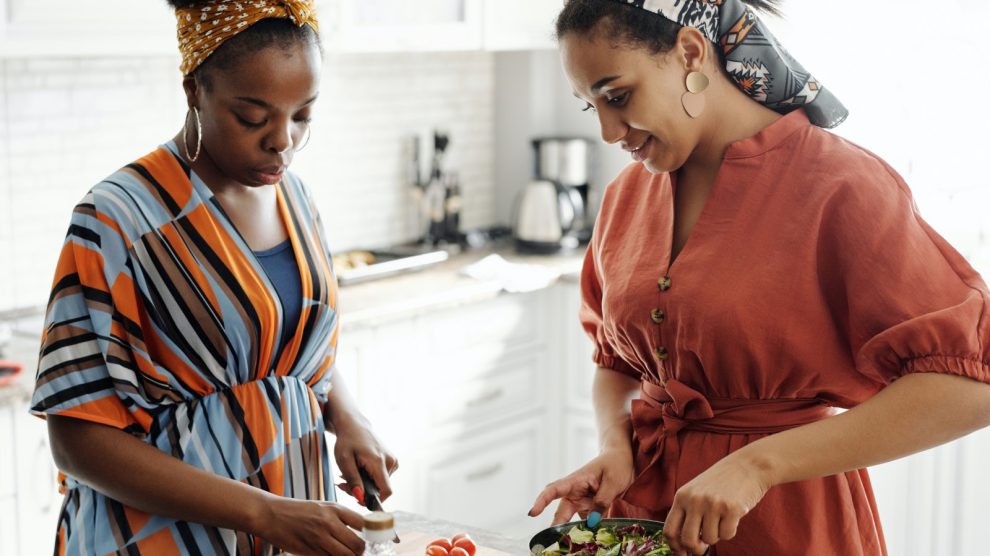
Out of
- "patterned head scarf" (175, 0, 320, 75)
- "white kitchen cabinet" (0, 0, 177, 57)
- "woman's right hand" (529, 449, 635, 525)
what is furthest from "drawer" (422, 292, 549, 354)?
"patterned head scarf" (175, 0, 320, 75)

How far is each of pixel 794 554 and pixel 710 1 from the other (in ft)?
2.39

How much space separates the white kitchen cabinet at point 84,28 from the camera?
2.72m

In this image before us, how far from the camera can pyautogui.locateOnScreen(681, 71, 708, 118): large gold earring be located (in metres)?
1.56

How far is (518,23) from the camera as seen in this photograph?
4102 mm

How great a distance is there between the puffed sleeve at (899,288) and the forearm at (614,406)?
1.30 feet

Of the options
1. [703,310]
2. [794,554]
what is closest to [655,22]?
[703,310]

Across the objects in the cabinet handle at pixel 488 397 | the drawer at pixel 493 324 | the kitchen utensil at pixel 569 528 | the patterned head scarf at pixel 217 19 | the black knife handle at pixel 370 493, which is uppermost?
the patterned head scarf at pixel 217 19

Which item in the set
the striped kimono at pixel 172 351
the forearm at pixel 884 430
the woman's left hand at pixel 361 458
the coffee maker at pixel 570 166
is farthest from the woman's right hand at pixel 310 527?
the coffee maker at pixel 570 166

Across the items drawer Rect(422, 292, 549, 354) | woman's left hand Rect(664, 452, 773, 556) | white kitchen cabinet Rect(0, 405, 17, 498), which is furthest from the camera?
drawer Rect(422, 292, 549, 354)

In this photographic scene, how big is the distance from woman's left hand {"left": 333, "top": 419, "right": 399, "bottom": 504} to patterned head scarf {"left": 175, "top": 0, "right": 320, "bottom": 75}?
0.58 m

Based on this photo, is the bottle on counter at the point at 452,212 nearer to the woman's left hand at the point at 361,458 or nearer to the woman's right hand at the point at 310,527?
the woman's left hand at the point at 361,458

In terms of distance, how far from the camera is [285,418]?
65.6 inches

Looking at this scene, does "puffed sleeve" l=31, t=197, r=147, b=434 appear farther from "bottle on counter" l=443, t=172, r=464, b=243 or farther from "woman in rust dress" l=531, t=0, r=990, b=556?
"bottle on counter" l=443, t=172, r=464, b=243

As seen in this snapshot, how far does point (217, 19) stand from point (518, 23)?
2.62 m
